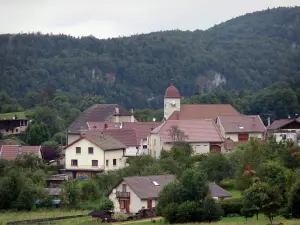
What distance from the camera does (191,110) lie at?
243 feet

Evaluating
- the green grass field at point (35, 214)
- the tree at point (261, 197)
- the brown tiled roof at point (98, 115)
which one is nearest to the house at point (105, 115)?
the brown tiled roof at point (98, 115)

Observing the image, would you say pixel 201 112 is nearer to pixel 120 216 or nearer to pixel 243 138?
pixel 243 138

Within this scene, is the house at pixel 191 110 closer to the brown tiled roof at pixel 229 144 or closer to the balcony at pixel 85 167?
the brown tiled roof at pixel 229 144

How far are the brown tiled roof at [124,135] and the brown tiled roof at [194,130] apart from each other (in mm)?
1558

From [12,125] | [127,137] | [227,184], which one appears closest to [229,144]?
[127,137]

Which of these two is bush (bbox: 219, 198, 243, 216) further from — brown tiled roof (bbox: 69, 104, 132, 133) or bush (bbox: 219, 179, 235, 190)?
brown tiled roof (bbox: 69, 104, 132, 133)

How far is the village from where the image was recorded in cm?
4562

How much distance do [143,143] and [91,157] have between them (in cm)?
735

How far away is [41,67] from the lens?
614ft

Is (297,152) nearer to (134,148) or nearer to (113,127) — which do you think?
(134,148)

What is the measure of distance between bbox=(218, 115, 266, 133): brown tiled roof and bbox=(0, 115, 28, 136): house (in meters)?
22.5

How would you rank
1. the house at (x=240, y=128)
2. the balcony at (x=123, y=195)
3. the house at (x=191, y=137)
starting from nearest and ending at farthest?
the balcony at (x=123, y=195) < the house at (x=191, y=137) < the house at (x=240, y=128)

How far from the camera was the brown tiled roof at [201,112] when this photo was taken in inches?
2862

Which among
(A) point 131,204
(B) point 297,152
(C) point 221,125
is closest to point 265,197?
(A) point 131,204
